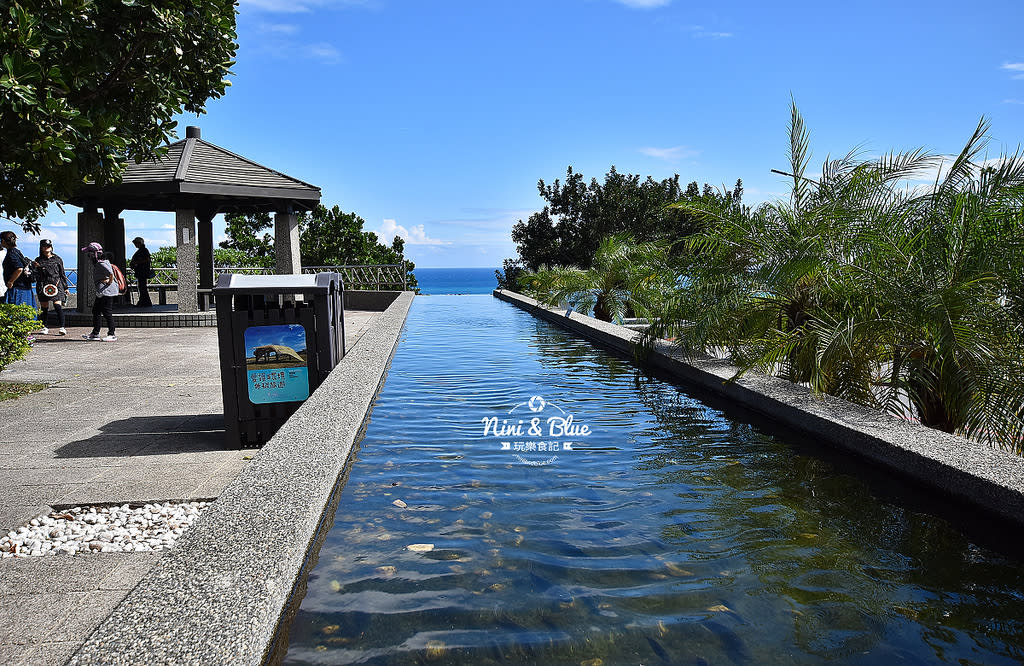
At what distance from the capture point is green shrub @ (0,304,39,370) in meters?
8.46

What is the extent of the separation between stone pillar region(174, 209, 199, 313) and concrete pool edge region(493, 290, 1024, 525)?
A: 1351 cm

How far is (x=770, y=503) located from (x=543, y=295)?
1889 centimetres

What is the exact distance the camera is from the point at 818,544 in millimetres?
3859

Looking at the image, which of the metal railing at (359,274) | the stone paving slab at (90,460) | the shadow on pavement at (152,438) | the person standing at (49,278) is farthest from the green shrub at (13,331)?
the metal railing at (359,274)

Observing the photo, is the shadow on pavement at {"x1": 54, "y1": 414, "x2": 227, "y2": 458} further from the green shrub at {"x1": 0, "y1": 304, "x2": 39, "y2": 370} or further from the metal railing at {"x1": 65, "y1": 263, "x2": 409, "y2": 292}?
the metal railing at {"x1": 65, "y1": 263, "x2": 409, "y2": 292}

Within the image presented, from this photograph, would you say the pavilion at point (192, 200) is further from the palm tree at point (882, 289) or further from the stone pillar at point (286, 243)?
the palm tree at point (882, 289)

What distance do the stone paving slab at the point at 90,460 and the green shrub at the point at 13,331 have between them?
57cm

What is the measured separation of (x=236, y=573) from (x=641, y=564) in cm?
175

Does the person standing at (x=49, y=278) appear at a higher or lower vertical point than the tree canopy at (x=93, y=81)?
lower

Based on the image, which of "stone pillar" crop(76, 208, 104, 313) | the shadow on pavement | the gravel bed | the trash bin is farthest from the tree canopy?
"stone pillar" crop(76, 208, 104, 313)

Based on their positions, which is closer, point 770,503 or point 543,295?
point 770,503

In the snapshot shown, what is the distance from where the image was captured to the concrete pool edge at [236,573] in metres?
2.40

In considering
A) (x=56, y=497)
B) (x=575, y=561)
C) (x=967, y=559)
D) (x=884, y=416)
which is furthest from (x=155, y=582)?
(x=884, y=416)

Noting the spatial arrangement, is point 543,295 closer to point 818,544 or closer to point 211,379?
point 211,379
